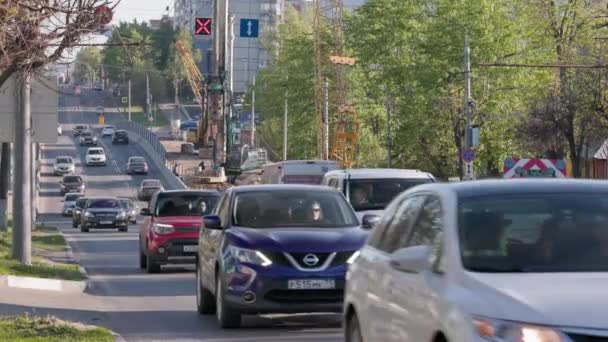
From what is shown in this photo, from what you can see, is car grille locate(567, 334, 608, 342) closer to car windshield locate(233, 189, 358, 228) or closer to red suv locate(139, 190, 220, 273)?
car windshield locate(233, 189, 358, 228)

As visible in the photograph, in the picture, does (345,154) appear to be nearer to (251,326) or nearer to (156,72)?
(251,326)

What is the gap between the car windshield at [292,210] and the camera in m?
16.2

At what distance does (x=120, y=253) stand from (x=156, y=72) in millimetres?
156900

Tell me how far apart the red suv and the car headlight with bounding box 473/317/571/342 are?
19.0 meters

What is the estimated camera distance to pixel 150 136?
13350cm

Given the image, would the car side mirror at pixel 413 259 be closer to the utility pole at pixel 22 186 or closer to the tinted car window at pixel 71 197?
the utility pole at pixel 22 186

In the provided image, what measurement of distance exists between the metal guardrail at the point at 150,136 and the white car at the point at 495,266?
4231 inches

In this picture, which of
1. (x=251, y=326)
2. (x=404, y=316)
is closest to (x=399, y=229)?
(x=404, y=316)

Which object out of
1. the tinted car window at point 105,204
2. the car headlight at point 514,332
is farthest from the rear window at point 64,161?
the car headlight at point 514,332

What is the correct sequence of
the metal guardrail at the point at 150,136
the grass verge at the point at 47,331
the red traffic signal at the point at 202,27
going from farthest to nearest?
the metal guardrail at the point at 150,136 < the red traffic signal at the point at 202,27 < the grass verge at the point at 47,331

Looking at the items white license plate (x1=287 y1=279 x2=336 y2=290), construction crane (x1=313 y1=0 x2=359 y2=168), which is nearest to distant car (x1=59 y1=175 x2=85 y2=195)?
construction crane (x1=313 y1=0 x2=359 y2=168)

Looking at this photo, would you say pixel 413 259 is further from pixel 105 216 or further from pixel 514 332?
pixel 105 216

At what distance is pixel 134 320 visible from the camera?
55.4 feet

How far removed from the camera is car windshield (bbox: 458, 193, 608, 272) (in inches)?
A: 302
